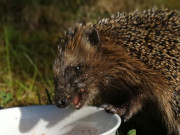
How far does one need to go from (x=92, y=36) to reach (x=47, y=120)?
966 millimetres

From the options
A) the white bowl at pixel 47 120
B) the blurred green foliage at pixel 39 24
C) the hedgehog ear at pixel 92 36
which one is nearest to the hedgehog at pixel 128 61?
the hedgehog ear at pixel 92 36

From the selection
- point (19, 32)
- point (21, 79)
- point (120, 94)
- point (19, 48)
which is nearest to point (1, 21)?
point (19, 32)

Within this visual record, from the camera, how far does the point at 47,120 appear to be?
402 centimetres

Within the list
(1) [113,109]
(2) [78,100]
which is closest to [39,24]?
(2) [78,100]

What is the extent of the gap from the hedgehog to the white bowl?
0.24 metres

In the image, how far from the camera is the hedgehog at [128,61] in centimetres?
430

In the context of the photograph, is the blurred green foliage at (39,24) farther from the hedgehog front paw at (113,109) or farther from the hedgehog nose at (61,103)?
the hedgehog nose at (61,103)

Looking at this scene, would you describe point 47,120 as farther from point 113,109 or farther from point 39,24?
point 39,24

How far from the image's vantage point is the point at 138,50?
4348mm

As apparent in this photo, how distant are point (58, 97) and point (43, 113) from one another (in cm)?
21

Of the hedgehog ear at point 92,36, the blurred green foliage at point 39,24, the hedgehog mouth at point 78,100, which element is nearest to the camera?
the hedgehog mouth at point 78,100

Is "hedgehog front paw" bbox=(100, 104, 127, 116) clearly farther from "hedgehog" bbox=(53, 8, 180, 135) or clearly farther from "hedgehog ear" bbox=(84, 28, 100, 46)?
"hedgehog ear" bbox=(84, 28, 100, 46)

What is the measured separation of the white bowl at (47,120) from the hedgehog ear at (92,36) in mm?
719

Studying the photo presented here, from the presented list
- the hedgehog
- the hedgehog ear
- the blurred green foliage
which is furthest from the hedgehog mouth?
the blurred green foliage
